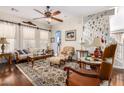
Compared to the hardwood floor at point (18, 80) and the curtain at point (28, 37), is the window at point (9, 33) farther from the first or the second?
the hardwood floor at point (18, 80)

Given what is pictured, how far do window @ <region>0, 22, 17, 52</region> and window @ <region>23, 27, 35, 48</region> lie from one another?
497 mm

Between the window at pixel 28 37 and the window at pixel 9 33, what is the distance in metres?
0.50

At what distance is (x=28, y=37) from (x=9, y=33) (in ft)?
2.92

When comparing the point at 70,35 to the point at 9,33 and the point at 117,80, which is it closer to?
the point at 9,33

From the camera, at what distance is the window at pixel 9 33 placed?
4.05m

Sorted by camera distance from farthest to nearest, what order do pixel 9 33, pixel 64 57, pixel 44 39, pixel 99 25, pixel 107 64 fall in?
pixel 44 39 → pixel 9 33 → pixel 64 57 → pixel 99 25 → pixel 107 64

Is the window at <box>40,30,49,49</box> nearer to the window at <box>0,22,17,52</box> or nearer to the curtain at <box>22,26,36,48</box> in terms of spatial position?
the curtain at <box>22,26,36,48</box>

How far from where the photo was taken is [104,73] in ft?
3.97

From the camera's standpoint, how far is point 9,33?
428cm

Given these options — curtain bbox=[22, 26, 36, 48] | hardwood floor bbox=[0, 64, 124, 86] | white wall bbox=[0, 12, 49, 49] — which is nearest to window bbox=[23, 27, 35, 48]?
curtain bbox=[22, 26, 36, 48]

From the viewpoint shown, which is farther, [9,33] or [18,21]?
[18,21]

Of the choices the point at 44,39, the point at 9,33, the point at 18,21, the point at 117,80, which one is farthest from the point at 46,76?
→ the point at 44,39
